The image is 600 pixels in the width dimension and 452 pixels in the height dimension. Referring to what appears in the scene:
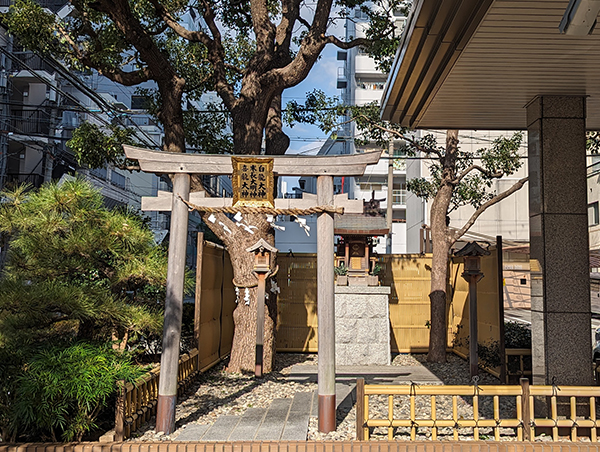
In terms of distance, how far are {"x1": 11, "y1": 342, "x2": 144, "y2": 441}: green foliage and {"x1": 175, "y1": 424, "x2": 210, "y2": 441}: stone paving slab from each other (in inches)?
33.7

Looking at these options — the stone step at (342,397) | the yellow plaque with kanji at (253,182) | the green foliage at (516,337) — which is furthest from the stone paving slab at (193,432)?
the green foliage at (516,337)

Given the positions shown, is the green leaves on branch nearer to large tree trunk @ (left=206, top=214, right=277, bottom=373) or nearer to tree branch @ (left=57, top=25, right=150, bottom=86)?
tree branch @ (left=57, top=25, right=150, bottom=86)

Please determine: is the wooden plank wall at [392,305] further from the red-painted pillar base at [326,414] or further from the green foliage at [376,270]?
the red-painted pillar base at [326,414]

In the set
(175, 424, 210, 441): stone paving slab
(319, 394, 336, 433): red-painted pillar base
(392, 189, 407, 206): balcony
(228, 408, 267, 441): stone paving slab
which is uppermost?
(392, 189, 407, 206): balcony

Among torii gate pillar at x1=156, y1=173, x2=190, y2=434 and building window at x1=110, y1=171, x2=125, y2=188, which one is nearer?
torii gate pillar at x1=156, y1=173, x2=190, y2=434

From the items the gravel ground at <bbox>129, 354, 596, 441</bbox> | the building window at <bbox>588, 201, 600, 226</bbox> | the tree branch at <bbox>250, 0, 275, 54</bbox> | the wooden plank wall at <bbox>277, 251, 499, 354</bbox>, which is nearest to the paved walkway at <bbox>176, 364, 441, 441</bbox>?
the gravel ground at <bbox>129, 354, 596, 441</bbox>

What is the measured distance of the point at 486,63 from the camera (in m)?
6.07

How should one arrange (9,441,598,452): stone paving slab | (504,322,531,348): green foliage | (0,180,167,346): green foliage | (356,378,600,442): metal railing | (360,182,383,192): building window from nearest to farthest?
(9,441,598,452): stone paving slab, (356,378,600,442): metal railing, (0,180,167,346): green foliage, (504,322,531,348): green foliage, (360,182,383,192): building window

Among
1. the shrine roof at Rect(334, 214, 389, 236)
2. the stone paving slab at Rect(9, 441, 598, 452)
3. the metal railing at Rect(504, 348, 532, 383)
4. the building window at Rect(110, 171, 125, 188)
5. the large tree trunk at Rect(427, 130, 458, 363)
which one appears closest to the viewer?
the stone paving slab at Rect(9, 441, 598, 452)

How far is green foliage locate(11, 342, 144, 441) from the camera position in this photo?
5402mm

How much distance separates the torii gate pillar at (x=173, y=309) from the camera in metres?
6.18

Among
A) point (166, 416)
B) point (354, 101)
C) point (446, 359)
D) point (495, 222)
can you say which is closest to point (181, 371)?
point (166, 416)

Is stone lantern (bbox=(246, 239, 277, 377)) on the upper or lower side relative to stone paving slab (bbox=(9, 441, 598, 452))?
upper

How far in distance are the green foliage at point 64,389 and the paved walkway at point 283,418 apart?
1.03m
